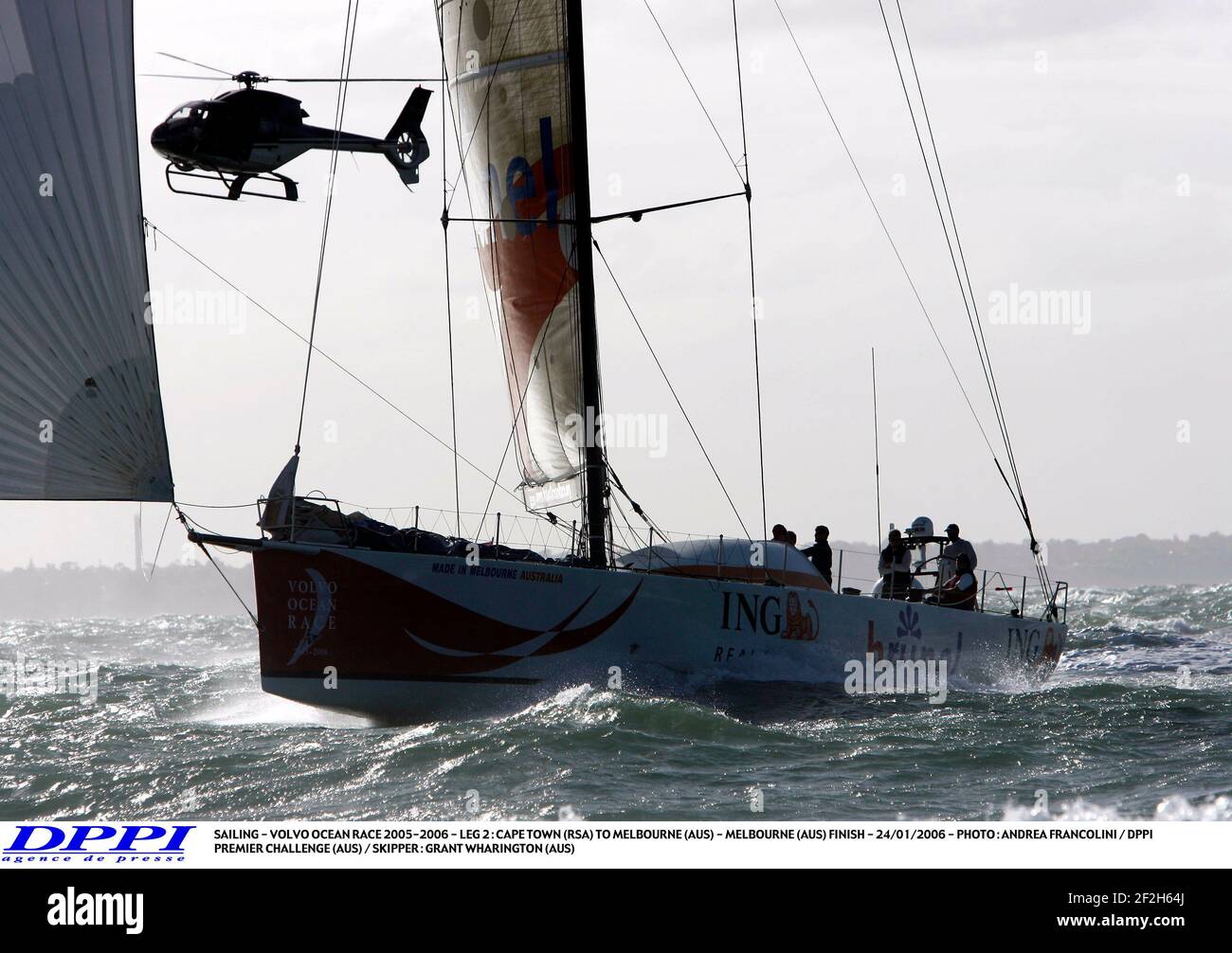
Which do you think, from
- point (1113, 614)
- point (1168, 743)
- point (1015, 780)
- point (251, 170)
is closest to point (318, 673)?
point (251, 170)

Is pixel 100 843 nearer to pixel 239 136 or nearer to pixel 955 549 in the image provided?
pixel 239 136

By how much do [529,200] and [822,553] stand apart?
15.2 feet

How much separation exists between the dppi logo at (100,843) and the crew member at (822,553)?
998 centimetres

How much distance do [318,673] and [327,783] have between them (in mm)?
2700

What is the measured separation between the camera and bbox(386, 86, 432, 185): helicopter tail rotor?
13703 mm

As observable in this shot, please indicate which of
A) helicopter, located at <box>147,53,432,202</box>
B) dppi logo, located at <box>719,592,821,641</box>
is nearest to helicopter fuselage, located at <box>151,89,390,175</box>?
helicopter, located at <box>147,53,432,202</box>

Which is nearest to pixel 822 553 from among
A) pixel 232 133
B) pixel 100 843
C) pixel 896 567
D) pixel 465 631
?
pixel 896 567

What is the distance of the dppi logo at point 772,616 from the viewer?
12484mm

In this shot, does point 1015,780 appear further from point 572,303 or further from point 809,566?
point 572,303

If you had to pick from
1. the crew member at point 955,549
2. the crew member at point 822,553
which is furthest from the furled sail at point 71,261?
the crew member at point 955,549

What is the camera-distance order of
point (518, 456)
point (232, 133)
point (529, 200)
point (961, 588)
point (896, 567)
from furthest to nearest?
point (961, 588), point (896, 567), point (518, 456), point (529, 200), point (232, 133)

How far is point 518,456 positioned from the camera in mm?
14414
